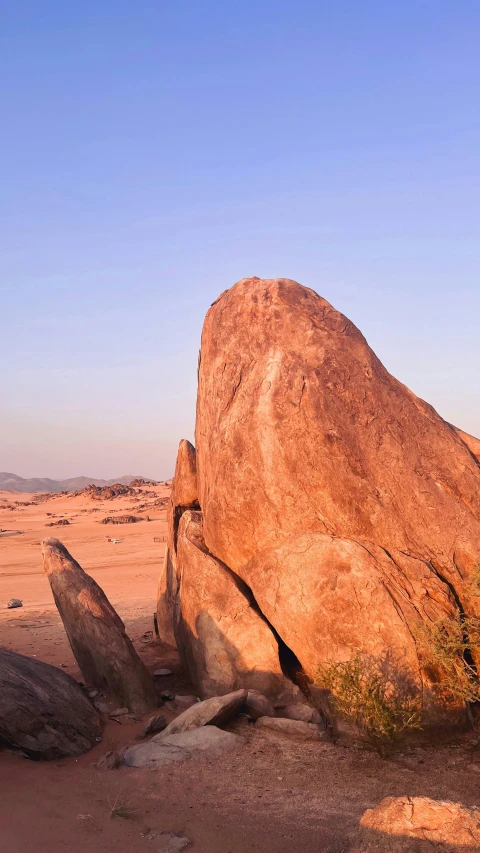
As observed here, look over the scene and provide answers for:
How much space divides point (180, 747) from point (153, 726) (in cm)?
121

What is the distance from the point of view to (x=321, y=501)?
887 centimetres

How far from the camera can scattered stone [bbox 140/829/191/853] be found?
5316 millimetres

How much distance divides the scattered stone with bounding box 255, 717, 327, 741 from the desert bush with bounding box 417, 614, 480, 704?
1.44 meters

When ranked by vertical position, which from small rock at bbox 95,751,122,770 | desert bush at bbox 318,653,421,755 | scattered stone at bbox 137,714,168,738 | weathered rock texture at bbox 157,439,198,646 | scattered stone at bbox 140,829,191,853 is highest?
weathered rock texture at bbox 157,439,198,646

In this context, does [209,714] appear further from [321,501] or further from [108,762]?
[321,501]

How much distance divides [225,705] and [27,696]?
2259 mm

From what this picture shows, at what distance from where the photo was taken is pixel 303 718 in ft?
26.4

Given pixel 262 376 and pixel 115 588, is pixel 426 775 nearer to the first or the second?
pixel 262 376

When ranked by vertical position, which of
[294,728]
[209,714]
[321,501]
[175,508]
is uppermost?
[321,501]

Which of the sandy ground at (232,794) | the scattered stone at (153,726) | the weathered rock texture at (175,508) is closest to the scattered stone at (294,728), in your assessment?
the sandy ground at (232,794)

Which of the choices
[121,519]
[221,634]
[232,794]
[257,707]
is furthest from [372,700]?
[121,519]

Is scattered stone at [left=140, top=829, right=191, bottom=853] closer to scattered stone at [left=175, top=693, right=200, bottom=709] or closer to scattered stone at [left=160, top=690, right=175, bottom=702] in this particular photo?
scattered stone at [left=175, top=693, right=200, bottom=709]

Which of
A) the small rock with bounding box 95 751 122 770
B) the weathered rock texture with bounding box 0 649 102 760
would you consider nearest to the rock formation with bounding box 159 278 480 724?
the weathered rock texture with bounding box 0 649 102 760

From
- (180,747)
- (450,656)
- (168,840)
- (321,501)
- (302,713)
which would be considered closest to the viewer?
(168,840)
